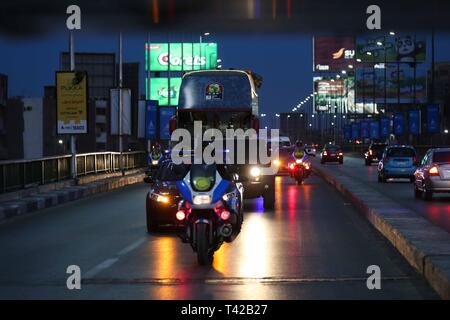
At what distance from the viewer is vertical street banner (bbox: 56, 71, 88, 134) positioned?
108 feet

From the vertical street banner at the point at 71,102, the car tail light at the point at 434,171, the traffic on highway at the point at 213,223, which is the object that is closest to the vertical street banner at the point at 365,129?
the traffic on highway at the point at 213,223

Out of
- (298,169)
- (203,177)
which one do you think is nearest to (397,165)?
(298,169)

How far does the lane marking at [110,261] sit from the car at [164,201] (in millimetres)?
1150

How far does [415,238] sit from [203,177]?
11.3ft

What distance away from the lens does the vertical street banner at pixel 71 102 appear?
3288 cm

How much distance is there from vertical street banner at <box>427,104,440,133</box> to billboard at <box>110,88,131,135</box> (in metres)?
41.7

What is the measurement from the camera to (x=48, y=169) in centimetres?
3064

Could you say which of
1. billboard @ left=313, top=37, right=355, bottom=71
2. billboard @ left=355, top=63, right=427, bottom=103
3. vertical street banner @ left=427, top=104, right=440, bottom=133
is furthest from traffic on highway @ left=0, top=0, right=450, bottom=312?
billboard @ left=313, top=37, right=355, bottom=71

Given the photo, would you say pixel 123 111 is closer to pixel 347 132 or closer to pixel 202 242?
pixel 202 242

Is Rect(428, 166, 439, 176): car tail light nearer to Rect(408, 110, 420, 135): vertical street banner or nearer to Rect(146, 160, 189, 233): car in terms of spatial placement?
Rect(146, 160, 189, 233): car

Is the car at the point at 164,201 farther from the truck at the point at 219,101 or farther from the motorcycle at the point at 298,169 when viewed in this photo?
the motorcycle at the point at 298,169

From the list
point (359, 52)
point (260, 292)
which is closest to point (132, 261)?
point (260, 292)
